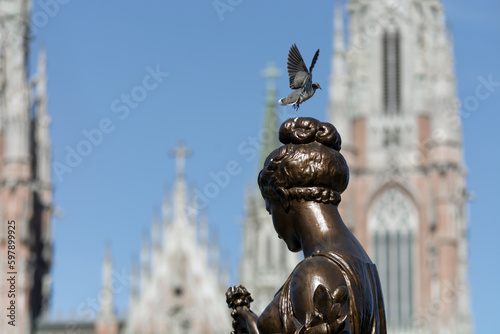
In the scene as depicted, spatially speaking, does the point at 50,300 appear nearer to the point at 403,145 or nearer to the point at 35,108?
the point at 35,108

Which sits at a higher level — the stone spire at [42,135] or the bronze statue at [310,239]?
the stone spire at [42,135]

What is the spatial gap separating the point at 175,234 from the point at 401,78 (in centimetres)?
906

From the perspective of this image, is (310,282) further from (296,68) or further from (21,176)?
(21,176)

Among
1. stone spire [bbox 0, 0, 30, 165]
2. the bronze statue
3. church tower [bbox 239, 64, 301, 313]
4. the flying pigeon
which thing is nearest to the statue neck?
the bronze statue

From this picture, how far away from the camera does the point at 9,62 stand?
44031 millimetres

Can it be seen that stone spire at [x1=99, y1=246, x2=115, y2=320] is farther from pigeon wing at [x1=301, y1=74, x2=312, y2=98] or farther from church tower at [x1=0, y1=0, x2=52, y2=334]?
pigeon wing at [x1=301, y1=74, x2=312, y2=98]

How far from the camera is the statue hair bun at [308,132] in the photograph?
413 centimetres

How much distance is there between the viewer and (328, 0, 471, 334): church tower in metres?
41.8

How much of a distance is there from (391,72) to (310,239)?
40.5 metres

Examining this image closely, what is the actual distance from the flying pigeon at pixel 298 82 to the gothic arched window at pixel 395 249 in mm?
37909

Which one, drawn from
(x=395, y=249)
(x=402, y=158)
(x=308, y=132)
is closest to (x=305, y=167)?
(x=308, y=132)

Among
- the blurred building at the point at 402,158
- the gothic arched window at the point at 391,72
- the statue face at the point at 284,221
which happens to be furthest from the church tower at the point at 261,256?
the statue face at the point at 284,221

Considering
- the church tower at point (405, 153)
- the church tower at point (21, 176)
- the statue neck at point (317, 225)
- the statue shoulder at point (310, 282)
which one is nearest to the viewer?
the statue shoulder at point (310, 282)

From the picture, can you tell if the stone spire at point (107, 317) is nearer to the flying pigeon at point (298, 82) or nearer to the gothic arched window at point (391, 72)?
the gothic arched window at point (391, 72)
